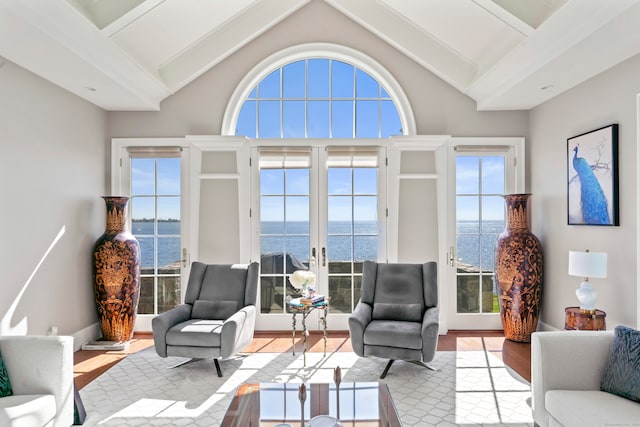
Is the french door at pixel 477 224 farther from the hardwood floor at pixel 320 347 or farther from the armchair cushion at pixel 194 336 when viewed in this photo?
the armchair cushion at pixel 194 336

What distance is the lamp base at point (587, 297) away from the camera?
11.8 feet

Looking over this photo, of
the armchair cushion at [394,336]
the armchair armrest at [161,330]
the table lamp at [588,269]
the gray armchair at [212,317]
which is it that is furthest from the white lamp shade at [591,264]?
the armchair armrest at [161,330]

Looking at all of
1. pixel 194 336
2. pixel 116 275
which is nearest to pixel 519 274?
pixel 194 336

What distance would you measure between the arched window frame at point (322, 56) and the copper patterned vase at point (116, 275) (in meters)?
1.62

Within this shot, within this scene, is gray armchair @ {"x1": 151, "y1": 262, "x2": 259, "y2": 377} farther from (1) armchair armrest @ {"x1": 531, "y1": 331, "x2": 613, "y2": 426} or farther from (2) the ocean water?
(1) armchair armrest @ {"x1": 531, "y1": 331, "x2": 613, "y2": 426}

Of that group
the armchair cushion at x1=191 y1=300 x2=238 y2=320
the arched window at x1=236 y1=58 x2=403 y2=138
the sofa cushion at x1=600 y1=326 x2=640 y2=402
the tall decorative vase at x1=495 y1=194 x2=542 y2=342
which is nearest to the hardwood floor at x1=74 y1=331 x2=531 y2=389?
the tall decorative vase at x1=495 y1=194 x2=542 y2=342

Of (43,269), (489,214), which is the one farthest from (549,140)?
(43,269)

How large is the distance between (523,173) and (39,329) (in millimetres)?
5425

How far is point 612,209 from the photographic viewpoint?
3.63m

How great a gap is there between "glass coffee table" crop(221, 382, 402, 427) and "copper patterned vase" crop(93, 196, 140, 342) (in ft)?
8.34

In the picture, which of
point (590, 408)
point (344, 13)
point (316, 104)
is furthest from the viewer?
point (316, 104)

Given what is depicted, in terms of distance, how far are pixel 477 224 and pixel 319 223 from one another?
1.93 metres

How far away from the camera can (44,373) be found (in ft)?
8.01

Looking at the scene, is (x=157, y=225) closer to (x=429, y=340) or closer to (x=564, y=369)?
(x=429, y=340)
